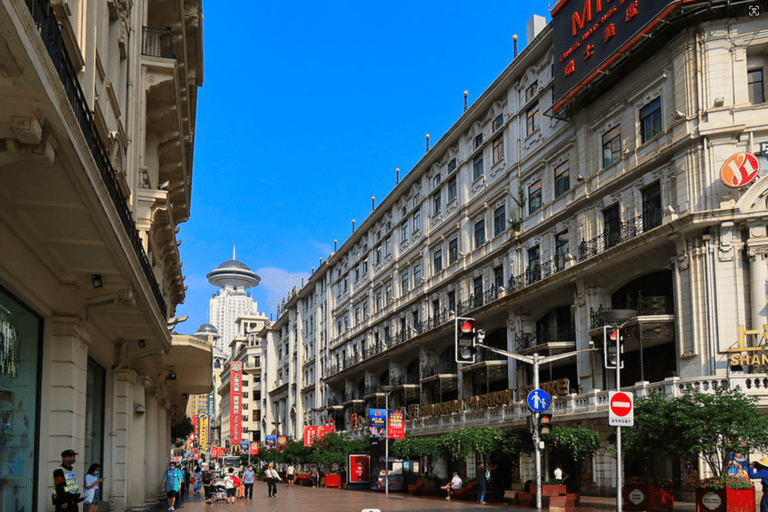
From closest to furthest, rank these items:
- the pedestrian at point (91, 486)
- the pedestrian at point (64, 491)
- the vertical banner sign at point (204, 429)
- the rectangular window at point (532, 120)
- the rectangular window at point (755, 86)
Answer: the pedestrian at point (64, 491) → the pedestrian at point (91, 486) → the rectangular window at point (755, 86) → the rectangular window at point (532, 120) → the vertical banner sign at point (204, 429)

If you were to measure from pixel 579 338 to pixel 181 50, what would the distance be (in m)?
21.8

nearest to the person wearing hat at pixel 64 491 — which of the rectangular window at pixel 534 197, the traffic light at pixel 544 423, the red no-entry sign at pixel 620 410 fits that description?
the red no-entry sign at pixel 620 410

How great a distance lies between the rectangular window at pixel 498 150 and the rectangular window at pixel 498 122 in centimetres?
75

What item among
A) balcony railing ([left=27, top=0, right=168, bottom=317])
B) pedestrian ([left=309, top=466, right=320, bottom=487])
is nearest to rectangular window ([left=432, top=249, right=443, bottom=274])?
pedestrian ([left=309, top=466, right=320, bottom=487])

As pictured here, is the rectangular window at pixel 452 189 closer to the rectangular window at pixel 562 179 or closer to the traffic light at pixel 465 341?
the rectangular window at pixel 562 179

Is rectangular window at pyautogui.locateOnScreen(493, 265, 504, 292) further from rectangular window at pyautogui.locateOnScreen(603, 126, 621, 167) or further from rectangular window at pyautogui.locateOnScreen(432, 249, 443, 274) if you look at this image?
rectangular window at pyautogui.locateOnScreen(603, 126, 621, 167)

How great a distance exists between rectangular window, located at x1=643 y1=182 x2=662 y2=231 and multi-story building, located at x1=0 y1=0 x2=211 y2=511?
61.0 feet

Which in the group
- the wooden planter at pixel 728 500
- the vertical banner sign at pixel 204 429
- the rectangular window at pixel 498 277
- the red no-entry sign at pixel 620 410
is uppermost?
the rectangular window at pixel 498 277

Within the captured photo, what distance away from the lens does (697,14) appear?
1267 inches

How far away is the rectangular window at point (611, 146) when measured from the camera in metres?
37.0

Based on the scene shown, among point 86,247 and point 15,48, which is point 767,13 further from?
point 15,48

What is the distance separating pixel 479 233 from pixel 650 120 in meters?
16.9

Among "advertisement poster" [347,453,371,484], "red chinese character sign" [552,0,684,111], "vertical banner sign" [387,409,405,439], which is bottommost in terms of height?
"advertisement poster" [347,453,371,484]

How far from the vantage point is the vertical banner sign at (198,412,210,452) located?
527ft
